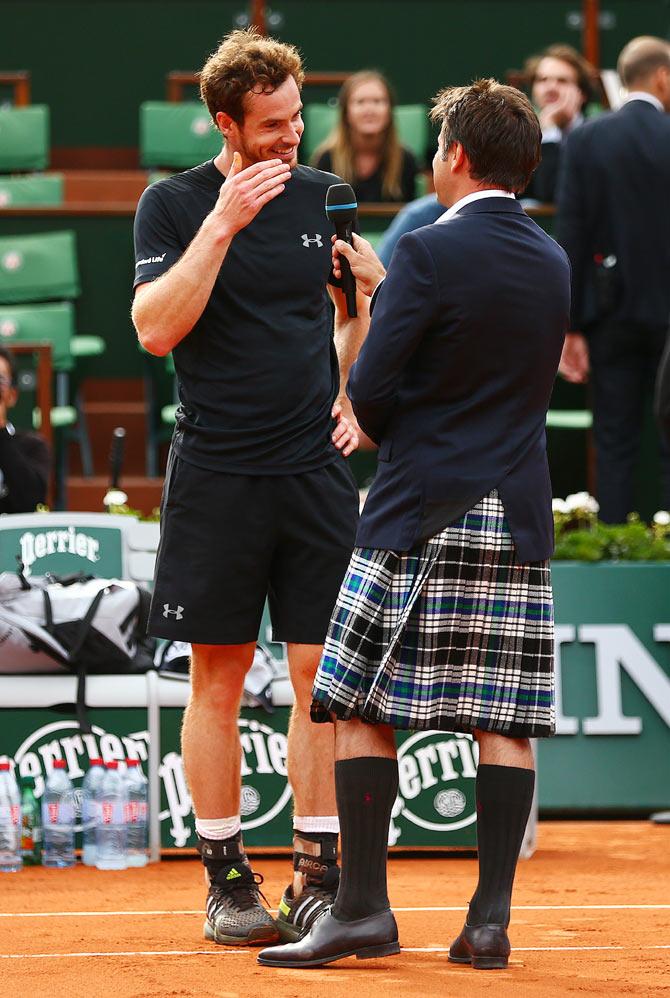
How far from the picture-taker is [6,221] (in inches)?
322

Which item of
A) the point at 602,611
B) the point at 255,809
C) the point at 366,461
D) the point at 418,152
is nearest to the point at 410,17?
the point at 418,152

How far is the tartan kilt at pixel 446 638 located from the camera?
308cm

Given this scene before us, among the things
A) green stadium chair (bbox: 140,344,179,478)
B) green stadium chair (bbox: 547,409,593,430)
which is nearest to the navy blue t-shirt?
green stadium chair (bbox: 547,409,593,430)

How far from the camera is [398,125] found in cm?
977

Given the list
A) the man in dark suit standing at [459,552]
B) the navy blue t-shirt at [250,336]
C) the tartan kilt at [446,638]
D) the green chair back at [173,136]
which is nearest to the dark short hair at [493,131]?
the man in dark suit standing at [459,552]

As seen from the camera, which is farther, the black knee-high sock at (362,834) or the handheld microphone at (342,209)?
the handheld microphone at (342,209)

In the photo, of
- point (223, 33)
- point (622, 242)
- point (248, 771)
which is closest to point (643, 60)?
point (622, 242)

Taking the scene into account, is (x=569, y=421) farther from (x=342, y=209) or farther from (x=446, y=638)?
(x=446, y=638)

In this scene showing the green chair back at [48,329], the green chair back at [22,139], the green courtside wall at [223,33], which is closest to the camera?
the green chair back at [48,329]

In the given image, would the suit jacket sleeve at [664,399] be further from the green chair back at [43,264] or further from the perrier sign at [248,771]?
the green chair back at [43,264]

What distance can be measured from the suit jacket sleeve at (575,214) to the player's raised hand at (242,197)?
11.3 ft

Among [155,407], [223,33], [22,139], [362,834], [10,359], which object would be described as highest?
[223,33]

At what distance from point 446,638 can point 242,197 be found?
3.17ft

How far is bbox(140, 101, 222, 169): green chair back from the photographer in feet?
32.6
